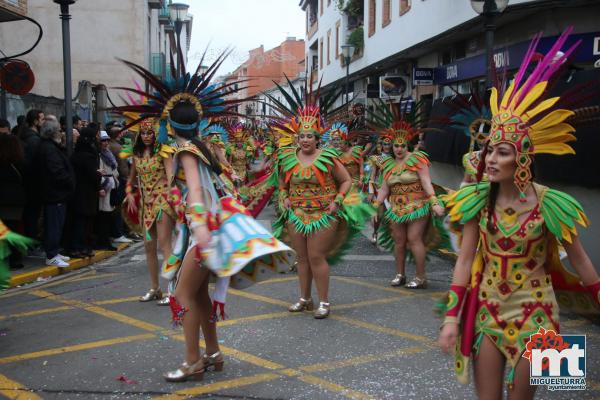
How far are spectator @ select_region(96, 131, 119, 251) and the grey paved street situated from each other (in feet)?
7.25

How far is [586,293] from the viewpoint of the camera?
3.25 m

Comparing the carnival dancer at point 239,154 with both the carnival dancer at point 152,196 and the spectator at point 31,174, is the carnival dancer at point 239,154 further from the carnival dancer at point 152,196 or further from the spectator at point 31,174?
the carnival dancer at point 152,196

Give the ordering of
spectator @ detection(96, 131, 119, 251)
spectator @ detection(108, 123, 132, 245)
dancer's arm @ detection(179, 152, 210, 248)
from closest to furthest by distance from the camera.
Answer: dancer's arm @ detection(179, 152, 210, 248), spectator @ detection(96, 131, 119, 251), spectator @ detection(108, 123, 132, 245)

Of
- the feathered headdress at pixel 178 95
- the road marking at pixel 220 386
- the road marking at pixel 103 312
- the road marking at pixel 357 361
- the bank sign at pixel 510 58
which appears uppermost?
the bank sign at pixel 510 58

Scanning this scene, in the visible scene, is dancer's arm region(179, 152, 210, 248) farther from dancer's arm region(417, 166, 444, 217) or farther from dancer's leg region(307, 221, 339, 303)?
dancer's arm region(417, 166, 444, 217)

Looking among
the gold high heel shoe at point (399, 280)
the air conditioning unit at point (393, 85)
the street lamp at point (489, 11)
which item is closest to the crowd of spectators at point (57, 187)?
the gold high heel shoe at point (399, 280)

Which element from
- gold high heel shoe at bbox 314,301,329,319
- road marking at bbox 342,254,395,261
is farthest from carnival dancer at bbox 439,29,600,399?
road marking at bbox 342,254,395,261

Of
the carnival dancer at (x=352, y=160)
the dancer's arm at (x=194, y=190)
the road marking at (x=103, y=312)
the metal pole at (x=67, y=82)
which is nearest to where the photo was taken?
the dancer's arm at (x=194, y=190)

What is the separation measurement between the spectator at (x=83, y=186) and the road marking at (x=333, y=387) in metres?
5.67

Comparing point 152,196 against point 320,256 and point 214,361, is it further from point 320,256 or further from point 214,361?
point 214,361

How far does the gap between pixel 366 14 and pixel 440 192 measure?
2036 centimetres

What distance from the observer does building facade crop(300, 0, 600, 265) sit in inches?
277

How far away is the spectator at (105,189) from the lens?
10000mm

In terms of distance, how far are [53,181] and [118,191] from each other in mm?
2114
